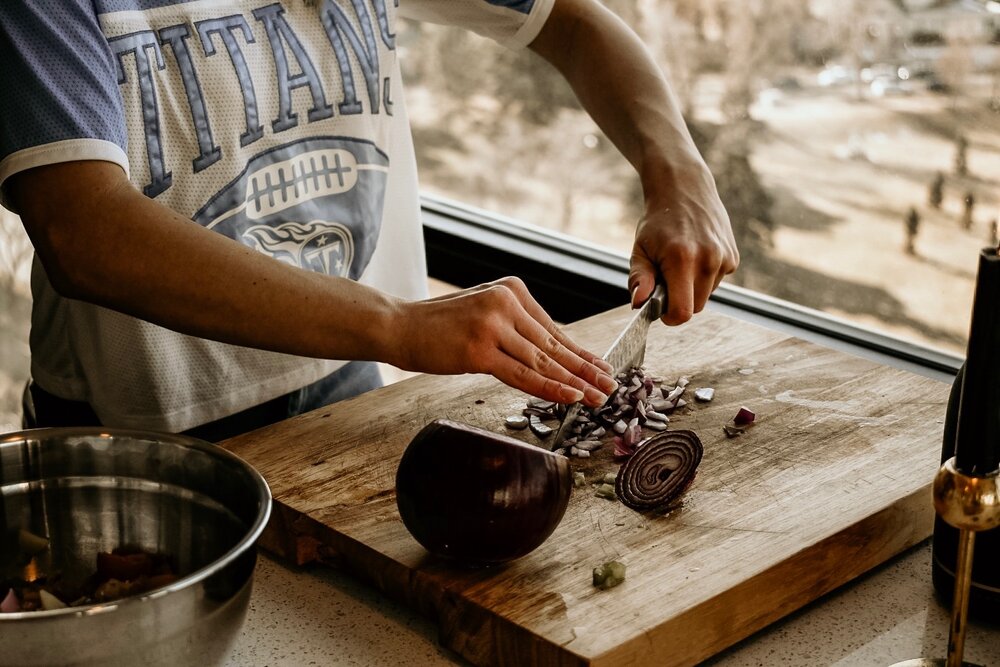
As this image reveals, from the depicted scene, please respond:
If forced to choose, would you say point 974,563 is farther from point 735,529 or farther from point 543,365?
point 543,365

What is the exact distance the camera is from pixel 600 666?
0.96m

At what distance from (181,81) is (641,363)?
0.72 m

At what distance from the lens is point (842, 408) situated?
1.47 m

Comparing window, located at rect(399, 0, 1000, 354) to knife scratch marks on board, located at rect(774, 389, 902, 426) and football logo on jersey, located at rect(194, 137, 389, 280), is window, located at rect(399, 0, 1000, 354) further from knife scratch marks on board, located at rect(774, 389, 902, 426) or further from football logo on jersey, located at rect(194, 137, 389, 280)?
football logo on jersey, located at rect(194, 137, 389, 280)

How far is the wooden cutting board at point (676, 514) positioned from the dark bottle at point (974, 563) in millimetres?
84

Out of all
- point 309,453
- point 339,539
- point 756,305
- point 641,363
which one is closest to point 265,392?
point 309,453

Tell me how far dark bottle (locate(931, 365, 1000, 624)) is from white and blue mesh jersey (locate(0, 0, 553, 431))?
0.70 m

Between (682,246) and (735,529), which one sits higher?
(682,246)

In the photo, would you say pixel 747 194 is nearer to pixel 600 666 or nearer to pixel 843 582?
pixel 843 582

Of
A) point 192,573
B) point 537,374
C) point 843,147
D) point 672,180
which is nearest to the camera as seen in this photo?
point 192,573

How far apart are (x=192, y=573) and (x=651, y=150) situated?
1005 millimetres

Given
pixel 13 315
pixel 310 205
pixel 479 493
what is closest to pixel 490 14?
pixel 310 205

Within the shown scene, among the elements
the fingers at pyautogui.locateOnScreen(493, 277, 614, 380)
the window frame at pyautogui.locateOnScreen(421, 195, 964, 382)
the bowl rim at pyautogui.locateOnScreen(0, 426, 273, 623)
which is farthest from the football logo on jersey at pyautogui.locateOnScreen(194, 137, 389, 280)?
the window frame at pyautogui.locateOnScreen(421, 195, 964, 382)

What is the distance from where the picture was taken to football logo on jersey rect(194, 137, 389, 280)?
144 cm
